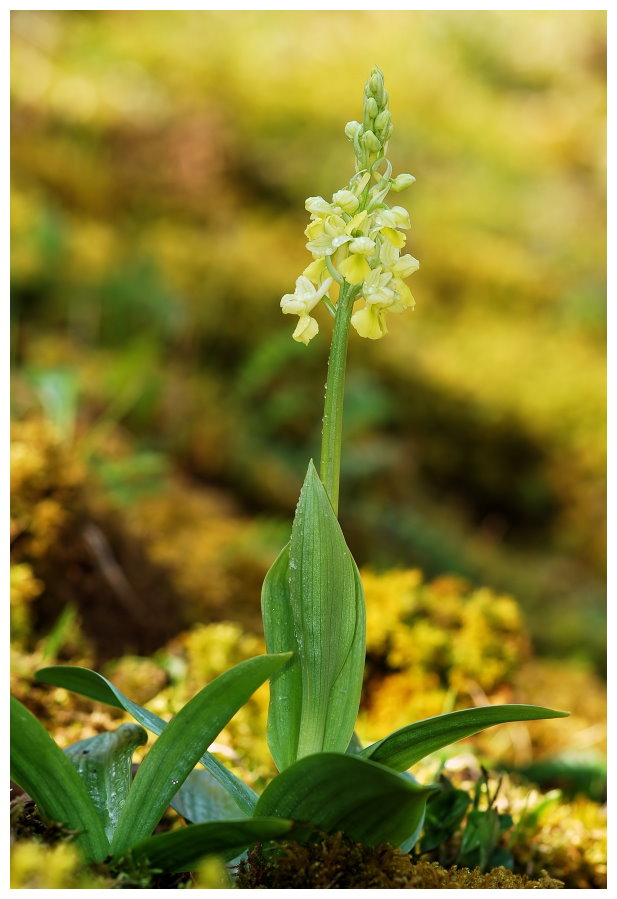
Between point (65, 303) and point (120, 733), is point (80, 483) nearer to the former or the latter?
point (120, 733)

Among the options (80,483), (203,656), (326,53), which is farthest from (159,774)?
(326,53)

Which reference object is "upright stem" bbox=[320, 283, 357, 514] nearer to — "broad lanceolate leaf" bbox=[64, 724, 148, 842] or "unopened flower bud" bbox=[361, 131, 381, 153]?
"unopened flower bud" bbox=[361, 131, 381, 153]

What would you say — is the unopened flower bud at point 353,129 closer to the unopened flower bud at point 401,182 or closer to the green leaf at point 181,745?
the unopened flower bud at point 401,182

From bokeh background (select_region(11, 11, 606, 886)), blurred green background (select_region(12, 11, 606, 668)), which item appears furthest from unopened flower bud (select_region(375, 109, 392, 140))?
blurred green background (select_region(12, 11, 606, 668))

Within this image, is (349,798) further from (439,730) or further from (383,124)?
(383,124)

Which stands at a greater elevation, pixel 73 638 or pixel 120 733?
pixel 73 638
